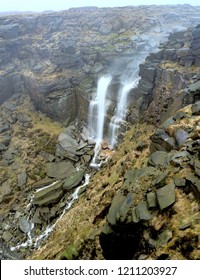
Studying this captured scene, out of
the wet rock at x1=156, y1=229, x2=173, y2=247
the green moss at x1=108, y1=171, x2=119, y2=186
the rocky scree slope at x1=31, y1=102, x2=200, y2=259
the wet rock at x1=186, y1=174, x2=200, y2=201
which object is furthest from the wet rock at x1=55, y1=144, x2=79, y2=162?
the wet rock at x1=156, y1=229, x2=173, y2=247

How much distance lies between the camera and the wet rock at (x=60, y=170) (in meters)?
34.5

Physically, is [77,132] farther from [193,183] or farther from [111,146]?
[193,183]

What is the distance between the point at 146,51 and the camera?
53.6 metres

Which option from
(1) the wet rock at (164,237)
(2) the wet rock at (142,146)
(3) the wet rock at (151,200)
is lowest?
(2) the wet rock at (142,146)

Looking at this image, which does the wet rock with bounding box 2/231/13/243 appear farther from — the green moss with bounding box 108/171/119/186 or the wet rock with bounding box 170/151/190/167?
the wet rock with bounding box 170/151/190/167

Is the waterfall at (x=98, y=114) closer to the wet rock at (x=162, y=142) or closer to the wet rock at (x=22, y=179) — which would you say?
the wet rock at (x=22, y=179)

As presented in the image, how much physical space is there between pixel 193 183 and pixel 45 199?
21.6 metres

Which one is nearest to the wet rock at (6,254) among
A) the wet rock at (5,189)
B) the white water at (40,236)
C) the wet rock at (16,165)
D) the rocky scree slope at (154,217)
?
the white water at (40,236)

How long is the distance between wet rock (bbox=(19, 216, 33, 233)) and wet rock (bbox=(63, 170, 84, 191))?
476cm

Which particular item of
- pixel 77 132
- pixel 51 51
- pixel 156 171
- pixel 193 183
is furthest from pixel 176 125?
pixel 51 51

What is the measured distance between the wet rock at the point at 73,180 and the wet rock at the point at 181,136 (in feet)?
53.5

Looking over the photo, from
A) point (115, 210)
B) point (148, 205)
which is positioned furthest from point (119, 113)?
point (148, 205)

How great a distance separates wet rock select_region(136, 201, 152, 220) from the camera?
443 inches

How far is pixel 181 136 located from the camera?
16.9m
